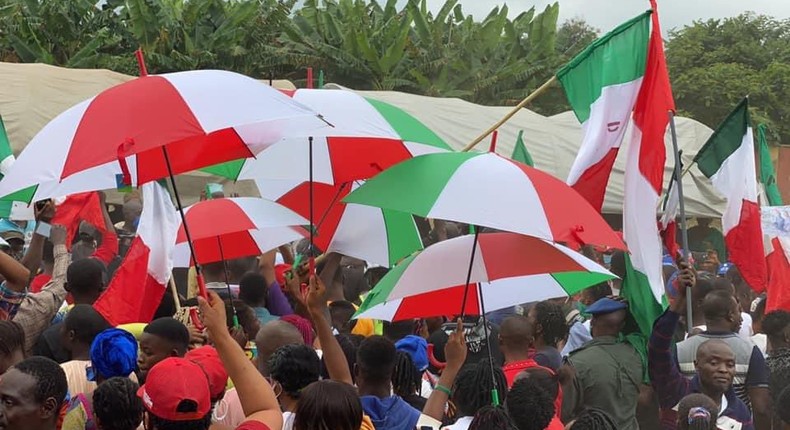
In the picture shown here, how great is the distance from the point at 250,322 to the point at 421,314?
1.28m

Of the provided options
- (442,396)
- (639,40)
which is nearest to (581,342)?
(639,40)

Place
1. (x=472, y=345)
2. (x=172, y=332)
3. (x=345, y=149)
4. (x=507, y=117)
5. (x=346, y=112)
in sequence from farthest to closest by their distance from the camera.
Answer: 1. (x=472, y=345)
2. (x=345, y=149)
3. (x=507, y=117)
4. (x=346, y=112)
5. (x=172, y=332)

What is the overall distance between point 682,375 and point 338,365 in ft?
6.79

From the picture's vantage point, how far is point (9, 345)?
5312 millimetres

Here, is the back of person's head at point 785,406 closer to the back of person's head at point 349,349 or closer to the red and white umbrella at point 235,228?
the back of person's head at point 349,349

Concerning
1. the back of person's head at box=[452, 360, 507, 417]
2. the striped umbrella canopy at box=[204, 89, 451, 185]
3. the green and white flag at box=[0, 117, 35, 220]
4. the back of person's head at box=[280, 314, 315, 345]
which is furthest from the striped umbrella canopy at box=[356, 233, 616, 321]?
the green and white flag at box=[0, 117, 35, 220]

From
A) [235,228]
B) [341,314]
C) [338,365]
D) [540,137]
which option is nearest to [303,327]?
[235,228]

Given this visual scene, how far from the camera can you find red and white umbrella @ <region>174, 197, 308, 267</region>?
262 inches

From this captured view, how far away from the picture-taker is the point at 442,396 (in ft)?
16.7

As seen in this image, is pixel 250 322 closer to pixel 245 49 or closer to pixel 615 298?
pixel 615 298

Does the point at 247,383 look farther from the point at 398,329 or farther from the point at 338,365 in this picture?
the point at 398,329

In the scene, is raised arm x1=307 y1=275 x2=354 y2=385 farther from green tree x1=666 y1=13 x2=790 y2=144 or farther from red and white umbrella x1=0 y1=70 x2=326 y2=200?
green tree x1=666 y1=13 x2=790 y2=144

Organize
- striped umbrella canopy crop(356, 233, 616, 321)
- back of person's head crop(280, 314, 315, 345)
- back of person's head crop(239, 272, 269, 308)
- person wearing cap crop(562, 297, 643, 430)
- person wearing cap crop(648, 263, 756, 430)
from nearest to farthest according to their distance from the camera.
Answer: striped umbrella canopy crop(356, 233, 616, 321) < person wearing cap crop(648, 263, 756, 430) < back of person's head crop(280, 314, 315, 345) < person wearing cap crop(562, 297, 643, 430) < back of person's head crop(239, 272, 269, 308)

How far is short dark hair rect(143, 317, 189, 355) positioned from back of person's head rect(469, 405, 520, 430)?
1.55 metres
